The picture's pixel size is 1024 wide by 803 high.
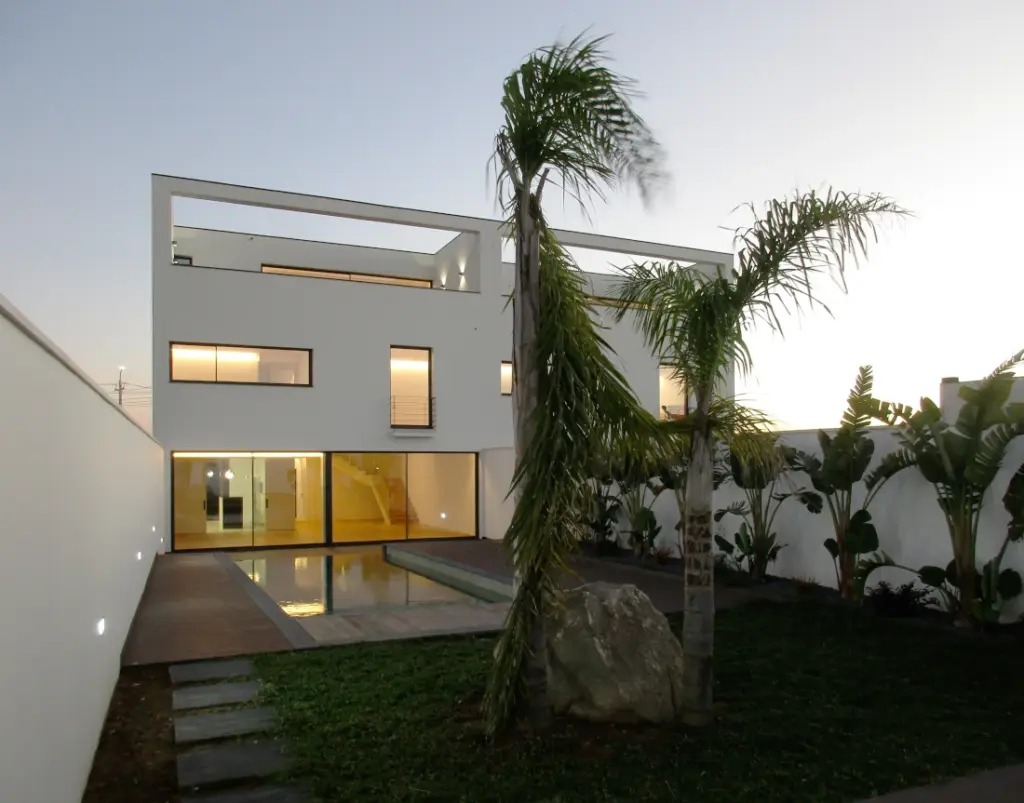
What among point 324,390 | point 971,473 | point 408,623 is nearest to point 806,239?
point 971,473

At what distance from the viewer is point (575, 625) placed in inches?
212

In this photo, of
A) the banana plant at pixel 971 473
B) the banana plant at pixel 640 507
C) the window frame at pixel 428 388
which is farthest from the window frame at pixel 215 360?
the banana plant at pixel 971 473

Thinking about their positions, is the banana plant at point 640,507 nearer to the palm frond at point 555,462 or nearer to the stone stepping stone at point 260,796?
the palm frond at point 555,462

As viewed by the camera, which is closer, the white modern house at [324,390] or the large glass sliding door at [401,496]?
the white modern house at [324,390]

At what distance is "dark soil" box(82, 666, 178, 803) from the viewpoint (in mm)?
4180

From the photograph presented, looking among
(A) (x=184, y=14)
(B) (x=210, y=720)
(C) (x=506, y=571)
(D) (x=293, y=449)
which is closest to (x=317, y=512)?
(D) (x=293, y=449)

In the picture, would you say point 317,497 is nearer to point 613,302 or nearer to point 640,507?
point 640,507

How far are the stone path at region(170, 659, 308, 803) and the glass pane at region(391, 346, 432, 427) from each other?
12.8 metres

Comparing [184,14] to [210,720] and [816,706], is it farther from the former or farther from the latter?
[816,706]

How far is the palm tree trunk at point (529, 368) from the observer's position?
4.88m

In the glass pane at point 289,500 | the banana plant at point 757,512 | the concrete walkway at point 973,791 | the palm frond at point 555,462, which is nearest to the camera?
the concrete walkway at point 973,791

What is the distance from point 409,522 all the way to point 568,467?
15436 mm

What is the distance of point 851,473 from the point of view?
9023mm

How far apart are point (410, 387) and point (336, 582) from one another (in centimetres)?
751
